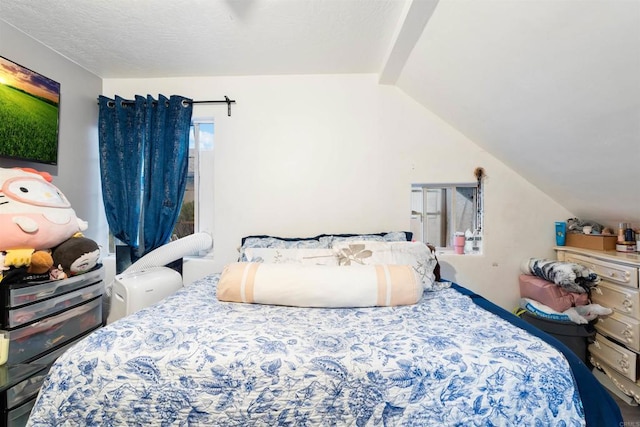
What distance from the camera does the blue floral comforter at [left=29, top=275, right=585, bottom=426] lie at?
91 centimetres

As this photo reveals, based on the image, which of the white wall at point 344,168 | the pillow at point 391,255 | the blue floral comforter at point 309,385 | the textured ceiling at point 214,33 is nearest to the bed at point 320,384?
the blue floral comforter at point 309,385

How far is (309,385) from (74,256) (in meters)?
1.60

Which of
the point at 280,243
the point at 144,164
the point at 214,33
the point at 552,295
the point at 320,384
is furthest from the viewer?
the point at 144,164

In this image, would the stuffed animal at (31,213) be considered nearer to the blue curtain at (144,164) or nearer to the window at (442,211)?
the blue curtain at (144,164)

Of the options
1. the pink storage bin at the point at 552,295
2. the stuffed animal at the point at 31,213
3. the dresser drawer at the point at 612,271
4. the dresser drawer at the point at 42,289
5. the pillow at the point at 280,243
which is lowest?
the pink storage bin at the point at 552,295

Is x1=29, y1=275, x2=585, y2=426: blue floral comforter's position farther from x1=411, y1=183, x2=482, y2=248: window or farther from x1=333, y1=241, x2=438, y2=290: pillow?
x1=411, y1=183, x2=482, y2=248: window

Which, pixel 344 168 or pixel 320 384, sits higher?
pixel 344 168

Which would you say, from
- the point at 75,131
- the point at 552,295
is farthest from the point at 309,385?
the point at 75,131

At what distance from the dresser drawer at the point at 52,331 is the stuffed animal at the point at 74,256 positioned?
0.26 meters

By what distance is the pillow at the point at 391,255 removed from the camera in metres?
1.78

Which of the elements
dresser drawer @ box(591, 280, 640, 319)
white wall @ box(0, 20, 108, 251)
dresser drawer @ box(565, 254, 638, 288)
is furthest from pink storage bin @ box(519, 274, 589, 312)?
white wall @ box(0, 20, 108, 251)

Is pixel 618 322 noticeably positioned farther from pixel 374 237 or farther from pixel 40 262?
pixel 40 262

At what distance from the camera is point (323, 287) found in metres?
1.48

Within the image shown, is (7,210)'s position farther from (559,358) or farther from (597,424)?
(597,424)
